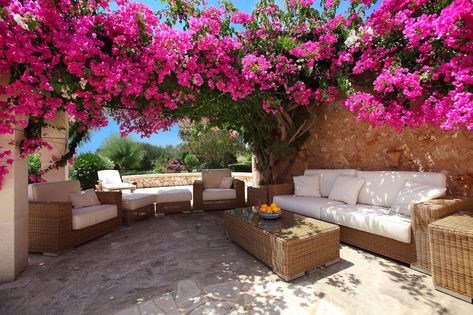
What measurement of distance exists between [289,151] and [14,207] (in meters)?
4.26

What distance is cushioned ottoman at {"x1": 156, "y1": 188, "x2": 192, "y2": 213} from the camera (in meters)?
5.07

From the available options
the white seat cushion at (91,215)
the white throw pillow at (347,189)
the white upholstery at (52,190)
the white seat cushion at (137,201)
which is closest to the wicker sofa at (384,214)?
the white throw pillow at (347,189)

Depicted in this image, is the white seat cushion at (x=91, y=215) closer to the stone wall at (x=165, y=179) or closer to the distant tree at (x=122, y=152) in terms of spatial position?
the stone wall at (x=165, y=179)

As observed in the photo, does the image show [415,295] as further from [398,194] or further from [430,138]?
[430,138]

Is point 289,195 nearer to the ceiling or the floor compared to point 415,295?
nearer to the ceiling

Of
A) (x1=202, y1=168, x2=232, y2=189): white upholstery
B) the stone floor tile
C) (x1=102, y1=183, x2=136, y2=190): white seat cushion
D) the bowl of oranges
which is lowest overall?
the stone floor tile

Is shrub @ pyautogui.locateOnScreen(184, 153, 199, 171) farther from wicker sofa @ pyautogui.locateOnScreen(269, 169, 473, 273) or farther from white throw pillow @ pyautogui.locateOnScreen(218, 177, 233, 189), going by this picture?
wicker sofa @ pyautogui.locateOnScreen(269, 169, 473, 273)

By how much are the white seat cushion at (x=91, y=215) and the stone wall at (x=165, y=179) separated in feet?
19.1

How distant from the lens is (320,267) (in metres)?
2.58

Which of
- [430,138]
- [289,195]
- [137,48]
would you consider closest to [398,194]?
[430,138]

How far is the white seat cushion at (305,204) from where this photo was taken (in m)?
3.46

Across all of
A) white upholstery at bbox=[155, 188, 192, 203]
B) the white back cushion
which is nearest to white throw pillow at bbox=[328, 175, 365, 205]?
white upholstery at bbox=[155, 188, 192, 203]

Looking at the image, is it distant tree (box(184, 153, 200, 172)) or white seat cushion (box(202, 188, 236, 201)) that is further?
distant tree (box(184, 153, 200, 172))

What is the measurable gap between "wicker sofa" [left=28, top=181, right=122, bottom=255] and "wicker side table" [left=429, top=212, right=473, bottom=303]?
4.01 meters
